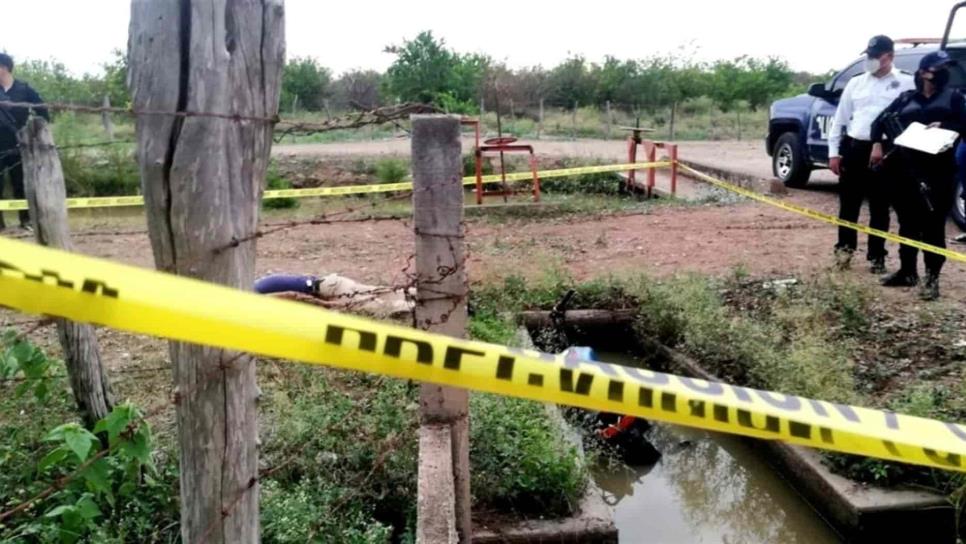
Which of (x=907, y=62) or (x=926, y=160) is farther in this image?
(x=907, y=62)

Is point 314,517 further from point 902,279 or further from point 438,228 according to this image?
point 902,279

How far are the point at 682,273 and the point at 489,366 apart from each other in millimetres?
5996

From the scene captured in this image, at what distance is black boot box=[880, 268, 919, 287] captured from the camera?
6.65 metres

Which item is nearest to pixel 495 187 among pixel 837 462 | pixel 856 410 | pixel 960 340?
pixel 960 340

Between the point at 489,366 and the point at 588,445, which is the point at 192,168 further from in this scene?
the point at 588,445

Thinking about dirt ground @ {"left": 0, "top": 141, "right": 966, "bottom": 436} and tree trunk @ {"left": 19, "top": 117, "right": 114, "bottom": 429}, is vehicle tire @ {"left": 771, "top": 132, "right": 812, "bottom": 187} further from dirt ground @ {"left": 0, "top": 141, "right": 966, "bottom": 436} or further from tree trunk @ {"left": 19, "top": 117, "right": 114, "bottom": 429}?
tree trunk @ {"left": 19, "top": 117, "right": 114, "bottom": 429}

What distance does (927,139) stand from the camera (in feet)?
19.8

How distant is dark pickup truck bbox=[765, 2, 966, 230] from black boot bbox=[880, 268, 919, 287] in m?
2.33

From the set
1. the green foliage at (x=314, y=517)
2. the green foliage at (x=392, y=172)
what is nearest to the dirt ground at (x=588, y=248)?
the green foliage at (x=314, y=517)

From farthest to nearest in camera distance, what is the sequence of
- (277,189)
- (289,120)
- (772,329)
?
(277,189) → (772,329) → (289,120)

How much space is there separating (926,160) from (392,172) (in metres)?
9.87

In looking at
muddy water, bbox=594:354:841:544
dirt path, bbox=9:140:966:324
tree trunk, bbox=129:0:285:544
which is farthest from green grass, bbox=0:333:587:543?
dirt path, bbox=9:140:966:324

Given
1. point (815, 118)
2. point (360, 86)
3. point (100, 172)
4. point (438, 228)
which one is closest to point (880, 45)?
point (815, 118)

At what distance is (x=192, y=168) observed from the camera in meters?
1.62
